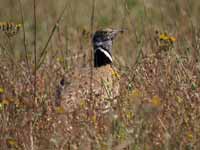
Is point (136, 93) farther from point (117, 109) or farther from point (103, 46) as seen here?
point (103, 46)

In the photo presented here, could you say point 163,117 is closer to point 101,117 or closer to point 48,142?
point 101,117

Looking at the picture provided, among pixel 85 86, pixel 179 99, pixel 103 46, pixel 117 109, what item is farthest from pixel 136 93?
pixel 103 46

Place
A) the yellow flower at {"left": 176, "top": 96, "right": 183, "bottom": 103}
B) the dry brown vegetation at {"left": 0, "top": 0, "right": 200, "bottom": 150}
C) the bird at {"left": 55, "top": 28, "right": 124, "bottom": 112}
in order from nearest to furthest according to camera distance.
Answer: the dry brown vegetation at {"left": 0, "top": 0, "right": 200, "bottom": 150}, the yellow flower at {"left": 176, "top": 96, "right": 183, "bottom": 103}, the bird at {"left": 55, "top": 28, "right": 124, "bottom": 112}

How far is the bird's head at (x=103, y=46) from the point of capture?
27.9ft

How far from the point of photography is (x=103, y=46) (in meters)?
8.82

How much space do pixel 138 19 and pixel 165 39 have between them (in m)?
6.01

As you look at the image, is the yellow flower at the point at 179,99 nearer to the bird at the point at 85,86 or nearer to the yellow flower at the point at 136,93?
the yellow flower at the point at 136,93

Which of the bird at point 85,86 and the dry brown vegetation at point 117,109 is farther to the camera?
the bird at point 85,86

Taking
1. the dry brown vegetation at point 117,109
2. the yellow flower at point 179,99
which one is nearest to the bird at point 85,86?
the dry brown vegetation at point 117,109

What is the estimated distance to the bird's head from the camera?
27.9ft

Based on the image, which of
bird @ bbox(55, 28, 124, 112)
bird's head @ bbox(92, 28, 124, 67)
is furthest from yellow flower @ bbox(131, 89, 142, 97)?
bird's head @ bbox(92, 28, 124, 67)

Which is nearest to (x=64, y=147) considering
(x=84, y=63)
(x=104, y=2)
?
(x=84, y=63)

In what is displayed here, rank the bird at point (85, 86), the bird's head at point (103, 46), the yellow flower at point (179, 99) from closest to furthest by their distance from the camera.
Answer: the yellow flower at point (179, 99) → the bird at point (85, 86) → the bird's head at point (103, 46)

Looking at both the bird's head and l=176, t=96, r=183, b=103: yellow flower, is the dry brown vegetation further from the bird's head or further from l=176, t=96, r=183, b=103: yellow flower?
the bird's head
